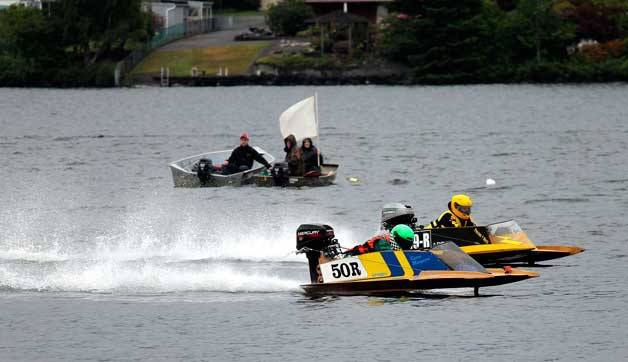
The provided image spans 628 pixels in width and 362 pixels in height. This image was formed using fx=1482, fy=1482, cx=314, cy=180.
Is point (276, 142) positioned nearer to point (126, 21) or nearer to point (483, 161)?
point (483, 161)

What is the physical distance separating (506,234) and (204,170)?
16.7m

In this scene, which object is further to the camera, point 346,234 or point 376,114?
point 376,114

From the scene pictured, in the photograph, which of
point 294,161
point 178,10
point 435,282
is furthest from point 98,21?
point 435,282

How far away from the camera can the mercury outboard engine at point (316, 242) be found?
83.5 ft

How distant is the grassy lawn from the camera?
106m

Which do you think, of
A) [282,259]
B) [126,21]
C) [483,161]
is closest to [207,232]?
[282,259]

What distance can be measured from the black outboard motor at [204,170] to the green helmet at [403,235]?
61.3 feet

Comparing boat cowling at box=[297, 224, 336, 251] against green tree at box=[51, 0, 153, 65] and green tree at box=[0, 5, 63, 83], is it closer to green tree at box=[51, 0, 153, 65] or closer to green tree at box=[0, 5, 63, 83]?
green tree at box=[51, 0, 153, 65]

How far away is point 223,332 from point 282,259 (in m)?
6.08

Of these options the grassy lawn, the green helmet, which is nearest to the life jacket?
the green helmet

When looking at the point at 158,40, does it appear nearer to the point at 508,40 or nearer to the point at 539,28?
the point at 508,40

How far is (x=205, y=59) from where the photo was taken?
355ft

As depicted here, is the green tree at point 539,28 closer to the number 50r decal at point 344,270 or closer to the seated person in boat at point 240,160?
the seated person in boat at point 240,160

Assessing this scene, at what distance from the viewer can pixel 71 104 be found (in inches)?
3728
